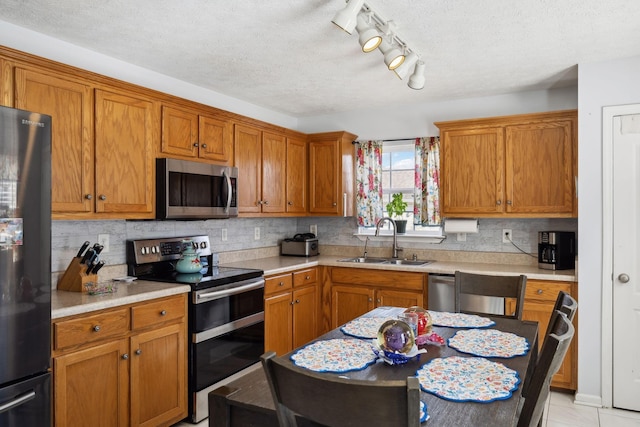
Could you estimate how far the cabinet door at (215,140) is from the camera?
3346mm

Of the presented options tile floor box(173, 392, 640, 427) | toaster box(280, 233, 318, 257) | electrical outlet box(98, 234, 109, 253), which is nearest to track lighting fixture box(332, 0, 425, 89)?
electrical outlet box(98, 234, 109, 253)

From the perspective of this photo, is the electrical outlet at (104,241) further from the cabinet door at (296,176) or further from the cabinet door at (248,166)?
the cabinet door at (296,176)

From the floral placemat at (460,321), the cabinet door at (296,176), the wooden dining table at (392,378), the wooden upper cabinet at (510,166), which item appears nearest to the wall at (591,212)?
the wooden upper cabinet at (510,166)

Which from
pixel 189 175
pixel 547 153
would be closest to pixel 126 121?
pixel 189 175

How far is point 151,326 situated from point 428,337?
5.38 feet

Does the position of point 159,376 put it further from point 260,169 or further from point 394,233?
point 394,233

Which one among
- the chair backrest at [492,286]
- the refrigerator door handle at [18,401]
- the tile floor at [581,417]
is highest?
the chair backrest at [492,286]

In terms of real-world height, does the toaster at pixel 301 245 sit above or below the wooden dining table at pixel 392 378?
above

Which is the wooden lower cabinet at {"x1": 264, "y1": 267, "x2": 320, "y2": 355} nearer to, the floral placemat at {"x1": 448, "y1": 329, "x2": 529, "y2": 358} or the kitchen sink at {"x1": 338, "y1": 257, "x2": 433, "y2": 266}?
the kitchen sink at {"x1": 338, "y1": 257, "x2": 433, "y2": 266}

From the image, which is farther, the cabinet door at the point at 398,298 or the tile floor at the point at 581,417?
the cabinet door at the point at 398,298

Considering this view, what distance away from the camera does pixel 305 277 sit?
159 inches

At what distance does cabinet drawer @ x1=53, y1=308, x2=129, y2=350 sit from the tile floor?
0.86 metres

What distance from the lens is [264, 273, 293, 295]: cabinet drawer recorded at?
3561 mm

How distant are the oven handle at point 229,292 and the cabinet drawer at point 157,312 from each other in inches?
4.6
